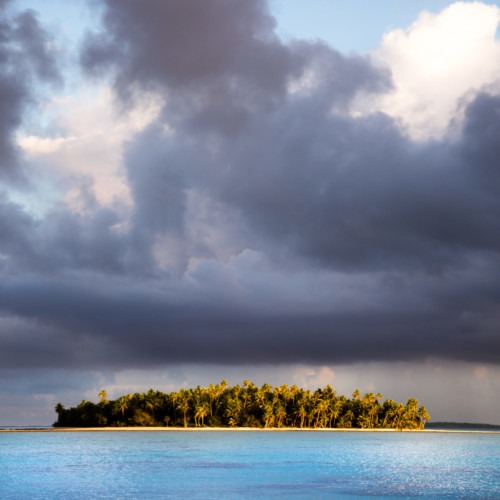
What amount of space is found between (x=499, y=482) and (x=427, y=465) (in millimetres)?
A: 28326

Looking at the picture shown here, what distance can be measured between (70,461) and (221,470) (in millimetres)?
29625

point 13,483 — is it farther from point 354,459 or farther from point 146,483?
point 354,459

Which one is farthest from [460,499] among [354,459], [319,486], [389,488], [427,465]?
[354,459]

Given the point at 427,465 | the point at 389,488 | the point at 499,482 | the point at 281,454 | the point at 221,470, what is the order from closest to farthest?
the point at 389,488 → the point at 499,482 → the point at 221,470 → the point at 427,465 → the point at 281,454

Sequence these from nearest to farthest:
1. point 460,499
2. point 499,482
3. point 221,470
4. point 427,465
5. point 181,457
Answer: point 460,499, point 499,482, point 221,470, point 427,465, point 181,457

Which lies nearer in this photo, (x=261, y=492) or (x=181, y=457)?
(x=261, y=492)

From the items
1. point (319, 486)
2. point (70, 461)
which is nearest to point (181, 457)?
point (70, 461)

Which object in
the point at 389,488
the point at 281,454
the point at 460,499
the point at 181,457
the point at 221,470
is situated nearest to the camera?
the point at 460,499

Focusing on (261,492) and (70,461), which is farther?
(70,461)

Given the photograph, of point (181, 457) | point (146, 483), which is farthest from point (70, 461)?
point (146, 483)

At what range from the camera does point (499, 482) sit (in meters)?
77.2

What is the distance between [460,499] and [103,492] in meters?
32.6

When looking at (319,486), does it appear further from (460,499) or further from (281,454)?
(281,454)

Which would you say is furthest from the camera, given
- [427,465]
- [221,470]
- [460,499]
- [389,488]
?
[427,465]
